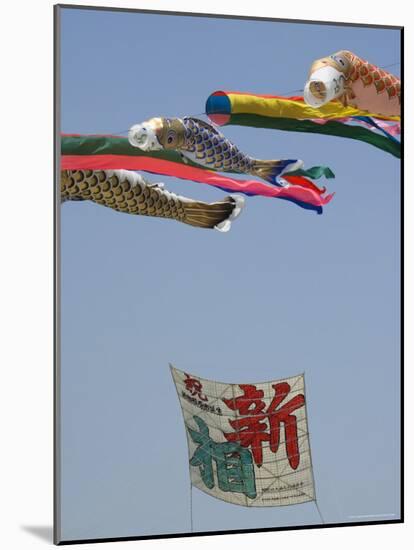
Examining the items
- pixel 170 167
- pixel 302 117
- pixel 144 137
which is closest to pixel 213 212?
pixel 170 167

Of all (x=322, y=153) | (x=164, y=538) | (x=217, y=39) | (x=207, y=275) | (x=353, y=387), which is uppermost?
(x=217, y=39)

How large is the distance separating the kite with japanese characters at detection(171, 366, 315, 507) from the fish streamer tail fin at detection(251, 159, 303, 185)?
40.7 inches

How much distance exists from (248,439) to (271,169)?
1389 mm

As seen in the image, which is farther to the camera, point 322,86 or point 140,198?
point 322,86

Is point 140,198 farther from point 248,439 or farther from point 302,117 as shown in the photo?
point 248,439

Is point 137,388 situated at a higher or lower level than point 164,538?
higher

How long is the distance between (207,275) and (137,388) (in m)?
0.67

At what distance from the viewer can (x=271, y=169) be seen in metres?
6.75

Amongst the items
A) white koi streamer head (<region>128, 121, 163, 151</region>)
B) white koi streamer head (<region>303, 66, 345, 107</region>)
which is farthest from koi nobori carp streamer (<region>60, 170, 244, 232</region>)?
Result: white koi streamer head (<region>303, 66, 345, 107</region>)

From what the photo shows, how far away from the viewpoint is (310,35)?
270 inches

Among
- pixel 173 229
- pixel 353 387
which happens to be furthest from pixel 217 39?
pixel 353 387

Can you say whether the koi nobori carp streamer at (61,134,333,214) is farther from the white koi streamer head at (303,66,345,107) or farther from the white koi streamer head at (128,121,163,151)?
the white koi streamer head at (303,66,345,107)

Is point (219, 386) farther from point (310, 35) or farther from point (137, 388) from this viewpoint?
point (310, 35)

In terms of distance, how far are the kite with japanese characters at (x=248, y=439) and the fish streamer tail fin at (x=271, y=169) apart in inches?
40.7
